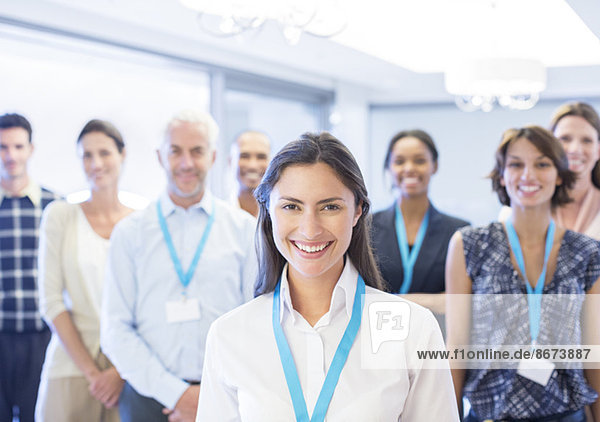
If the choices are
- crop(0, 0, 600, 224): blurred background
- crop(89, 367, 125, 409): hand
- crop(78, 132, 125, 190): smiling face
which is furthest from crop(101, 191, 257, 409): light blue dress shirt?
crop(78, 132, 125, 190): smiling face

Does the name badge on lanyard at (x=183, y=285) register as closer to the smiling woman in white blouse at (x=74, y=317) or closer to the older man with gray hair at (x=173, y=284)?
the older man with gray hair at (x=173, y=284)

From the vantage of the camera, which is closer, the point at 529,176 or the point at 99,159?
the point at 529,176

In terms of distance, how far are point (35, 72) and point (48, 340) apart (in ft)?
6.54

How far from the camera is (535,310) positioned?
2.19 metres

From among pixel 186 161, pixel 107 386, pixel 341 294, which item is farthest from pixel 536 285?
pixel 107 386

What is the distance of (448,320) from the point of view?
2.35 metres

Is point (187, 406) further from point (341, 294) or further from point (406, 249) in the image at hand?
point (406, 249)

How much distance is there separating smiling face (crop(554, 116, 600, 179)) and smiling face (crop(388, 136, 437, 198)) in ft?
2.10

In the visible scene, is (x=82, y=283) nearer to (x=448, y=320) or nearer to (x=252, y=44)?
(x=448, y=320)

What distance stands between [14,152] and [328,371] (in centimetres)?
259

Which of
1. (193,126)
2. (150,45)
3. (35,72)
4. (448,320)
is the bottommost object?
(448,320)

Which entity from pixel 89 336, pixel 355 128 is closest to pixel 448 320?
pixel 89 336

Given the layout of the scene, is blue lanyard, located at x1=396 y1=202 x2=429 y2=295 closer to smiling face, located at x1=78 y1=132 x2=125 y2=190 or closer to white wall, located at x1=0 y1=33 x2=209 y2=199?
smiling face, located at x1=78 y1=132 x2=125 y2=190

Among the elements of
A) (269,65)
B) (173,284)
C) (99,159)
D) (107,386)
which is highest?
(269,65)
